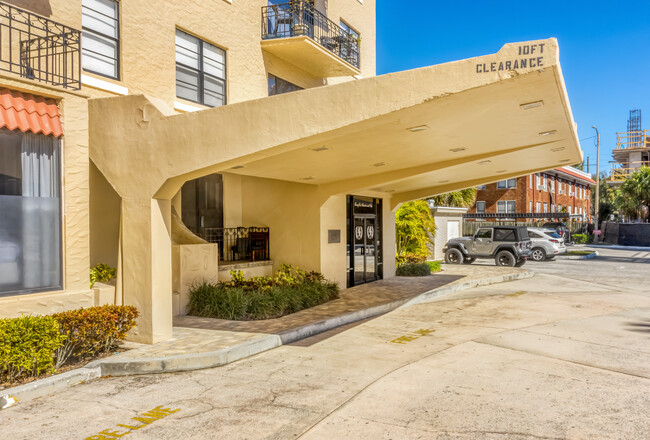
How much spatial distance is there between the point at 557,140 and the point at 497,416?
8.72 metres

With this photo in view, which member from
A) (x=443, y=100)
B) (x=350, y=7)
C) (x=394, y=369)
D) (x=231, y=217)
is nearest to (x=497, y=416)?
(x=394, y=369)

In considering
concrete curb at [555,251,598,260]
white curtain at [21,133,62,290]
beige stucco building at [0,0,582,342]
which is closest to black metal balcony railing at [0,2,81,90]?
beige stucco building at [0,0,582,342]

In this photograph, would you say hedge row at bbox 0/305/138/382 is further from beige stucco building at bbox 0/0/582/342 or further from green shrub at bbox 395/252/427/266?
green shrub at bbox 395/252/427/266

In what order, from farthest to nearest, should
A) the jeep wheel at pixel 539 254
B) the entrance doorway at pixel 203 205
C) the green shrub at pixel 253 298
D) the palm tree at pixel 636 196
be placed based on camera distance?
the palm tree at pixel 636 196
the jeep wheel at pixel 539 254
the entrance doorway at pixel 203 205
the green shrub at pixel 253 298

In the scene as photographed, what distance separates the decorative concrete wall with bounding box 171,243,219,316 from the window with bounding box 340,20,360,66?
980 cm

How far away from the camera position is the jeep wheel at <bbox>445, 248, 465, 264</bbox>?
2609cm

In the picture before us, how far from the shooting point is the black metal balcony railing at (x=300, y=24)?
627 inches

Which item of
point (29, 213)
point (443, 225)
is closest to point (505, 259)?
point (443, 225)

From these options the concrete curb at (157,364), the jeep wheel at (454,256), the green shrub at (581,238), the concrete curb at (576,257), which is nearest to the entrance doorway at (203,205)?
the concrete curb at (157,364)

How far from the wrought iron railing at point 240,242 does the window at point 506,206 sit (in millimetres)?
34738

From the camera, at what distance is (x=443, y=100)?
751cm

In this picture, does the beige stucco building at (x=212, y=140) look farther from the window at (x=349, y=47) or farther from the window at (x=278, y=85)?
the window at (x=349, y=47)

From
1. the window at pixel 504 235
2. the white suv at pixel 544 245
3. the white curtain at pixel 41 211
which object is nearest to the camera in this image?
the white curtain at pixel 41 211

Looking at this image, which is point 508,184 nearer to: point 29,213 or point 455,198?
point 455,198
